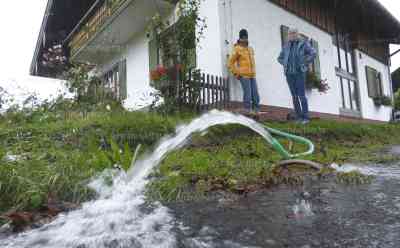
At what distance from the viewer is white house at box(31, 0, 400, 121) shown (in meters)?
8.51

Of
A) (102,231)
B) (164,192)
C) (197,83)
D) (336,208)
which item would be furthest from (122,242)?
(197,83)

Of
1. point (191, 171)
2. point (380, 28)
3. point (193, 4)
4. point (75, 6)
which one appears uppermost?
point (75, 6)

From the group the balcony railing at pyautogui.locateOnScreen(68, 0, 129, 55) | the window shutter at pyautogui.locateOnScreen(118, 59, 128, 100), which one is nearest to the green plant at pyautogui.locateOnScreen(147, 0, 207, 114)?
the balcony railing at pyautogui.locateOnScreen(68, 0, 129, 55)

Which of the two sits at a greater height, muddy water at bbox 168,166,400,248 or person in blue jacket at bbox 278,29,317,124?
person in blue jacket at bbox 278,29,317,124

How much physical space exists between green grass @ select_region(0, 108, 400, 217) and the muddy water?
0.33 m

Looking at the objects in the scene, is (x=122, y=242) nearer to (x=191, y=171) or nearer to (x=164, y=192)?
(x=164, y=192)

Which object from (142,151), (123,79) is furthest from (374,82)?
(142,151)

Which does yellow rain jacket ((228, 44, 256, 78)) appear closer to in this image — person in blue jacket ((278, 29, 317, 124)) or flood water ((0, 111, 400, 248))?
person in blue jacket ((278, 29, 317, 124))

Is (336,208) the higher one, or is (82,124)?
(82,124)

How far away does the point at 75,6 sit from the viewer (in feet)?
51.6

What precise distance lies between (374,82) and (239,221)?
609 inches

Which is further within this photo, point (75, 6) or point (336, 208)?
point (75, 6)

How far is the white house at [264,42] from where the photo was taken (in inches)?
335

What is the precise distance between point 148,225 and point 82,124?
13.8ft
